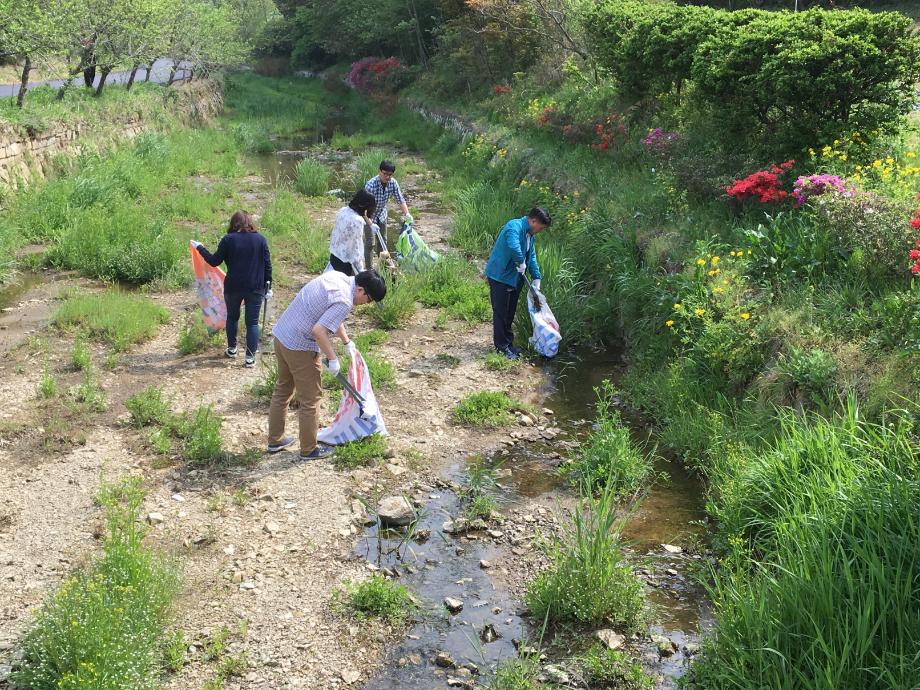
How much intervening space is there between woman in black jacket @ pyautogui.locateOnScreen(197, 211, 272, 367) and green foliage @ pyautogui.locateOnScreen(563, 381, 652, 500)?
12.1 feet

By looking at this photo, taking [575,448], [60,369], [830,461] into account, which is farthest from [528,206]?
[830,461]

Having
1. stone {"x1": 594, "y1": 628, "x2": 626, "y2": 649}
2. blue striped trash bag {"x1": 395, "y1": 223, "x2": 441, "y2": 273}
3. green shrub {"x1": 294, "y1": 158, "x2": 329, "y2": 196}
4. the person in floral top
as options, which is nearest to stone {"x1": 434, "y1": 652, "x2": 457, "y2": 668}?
stone {"x1": 594, "y1": 628, "x2": 626, "y2": 649}

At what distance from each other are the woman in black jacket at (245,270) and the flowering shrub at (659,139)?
20.9 ft

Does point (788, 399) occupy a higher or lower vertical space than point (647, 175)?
lower

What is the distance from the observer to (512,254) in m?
8.04

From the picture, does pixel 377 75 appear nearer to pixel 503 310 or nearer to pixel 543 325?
pixel 503 310

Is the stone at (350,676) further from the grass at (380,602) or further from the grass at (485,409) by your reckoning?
the grass at (485,409)

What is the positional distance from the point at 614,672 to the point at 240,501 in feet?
9.80

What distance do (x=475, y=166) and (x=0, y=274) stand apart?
1009 cm

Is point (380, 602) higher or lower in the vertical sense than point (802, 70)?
lower

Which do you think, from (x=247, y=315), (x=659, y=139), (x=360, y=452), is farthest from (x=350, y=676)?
(x=659, y=139)

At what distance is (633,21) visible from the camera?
13742mm

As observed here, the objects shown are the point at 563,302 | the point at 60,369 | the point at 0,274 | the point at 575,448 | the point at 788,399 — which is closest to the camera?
the point at 788,399

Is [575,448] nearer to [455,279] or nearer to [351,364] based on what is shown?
[351,364]
